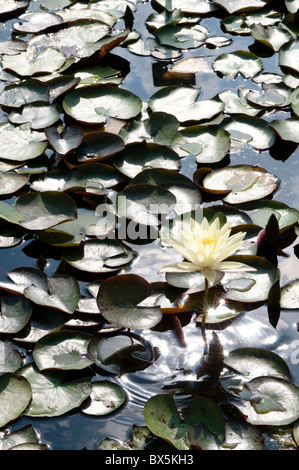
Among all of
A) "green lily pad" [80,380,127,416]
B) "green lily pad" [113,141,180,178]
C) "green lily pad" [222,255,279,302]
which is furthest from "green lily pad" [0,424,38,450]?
"green lily pad" [113,141,180,178]

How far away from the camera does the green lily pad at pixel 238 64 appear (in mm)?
3799

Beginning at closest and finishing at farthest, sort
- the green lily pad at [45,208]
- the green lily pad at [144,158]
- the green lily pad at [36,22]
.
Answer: the green lily pad at [45,208] < the green lily pad at [144,158] < the green lily pad at [36,22]

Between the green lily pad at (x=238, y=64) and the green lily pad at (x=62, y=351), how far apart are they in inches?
89.6

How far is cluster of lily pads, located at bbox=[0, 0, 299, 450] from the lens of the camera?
211cm

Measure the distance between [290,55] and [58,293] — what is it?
2462 millimetres

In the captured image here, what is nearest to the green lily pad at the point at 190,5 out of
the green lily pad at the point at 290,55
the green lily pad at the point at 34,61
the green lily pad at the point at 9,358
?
the green lily pad at the point at 290,55

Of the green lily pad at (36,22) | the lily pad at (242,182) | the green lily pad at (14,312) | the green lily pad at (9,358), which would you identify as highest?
the green lily pad at (36,22)

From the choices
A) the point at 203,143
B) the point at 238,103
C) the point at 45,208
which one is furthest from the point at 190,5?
the point at 45,208

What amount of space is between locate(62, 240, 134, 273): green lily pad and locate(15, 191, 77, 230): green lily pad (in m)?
0.17

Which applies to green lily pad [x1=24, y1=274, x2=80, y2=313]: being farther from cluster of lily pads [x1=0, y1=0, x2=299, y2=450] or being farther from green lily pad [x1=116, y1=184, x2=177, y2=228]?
green lily pad [x1=116, y1=184, x2=177, y2=228]

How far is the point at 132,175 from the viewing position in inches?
118

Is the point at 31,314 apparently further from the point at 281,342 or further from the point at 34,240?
the point at 281,342

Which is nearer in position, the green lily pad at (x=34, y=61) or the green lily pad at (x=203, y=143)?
the green lily pad at (x=203, y=143)

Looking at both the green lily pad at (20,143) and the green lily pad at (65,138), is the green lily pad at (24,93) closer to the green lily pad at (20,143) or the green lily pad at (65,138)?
the green lily pad at (20,143)
